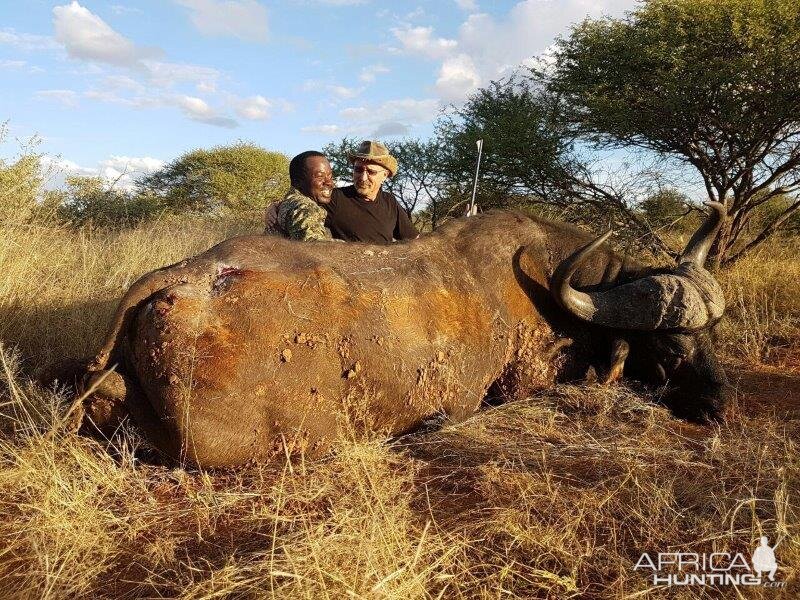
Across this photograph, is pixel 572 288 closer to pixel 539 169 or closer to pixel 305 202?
pixel 305 202

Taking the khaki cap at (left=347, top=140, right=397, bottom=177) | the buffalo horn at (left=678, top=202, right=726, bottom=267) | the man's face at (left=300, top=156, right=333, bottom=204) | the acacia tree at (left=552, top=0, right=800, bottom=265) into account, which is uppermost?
the acacia tree at (left=552, top=0, right=800, bottom=265)

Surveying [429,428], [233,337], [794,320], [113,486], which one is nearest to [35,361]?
[113,486]

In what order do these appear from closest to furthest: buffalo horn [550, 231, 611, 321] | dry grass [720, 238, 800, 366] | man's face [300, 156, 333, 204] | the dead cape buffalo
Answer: the dead cape buffalo → buffalo horn [550, 231, 611, 321] → man's face [300, 156, 333, 204] → dry grass [720, 238, 800, 366]

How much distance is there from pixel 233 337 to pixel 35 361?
10.0 feet

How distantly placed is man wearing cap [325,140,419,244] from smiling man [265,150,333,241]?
0.20 m

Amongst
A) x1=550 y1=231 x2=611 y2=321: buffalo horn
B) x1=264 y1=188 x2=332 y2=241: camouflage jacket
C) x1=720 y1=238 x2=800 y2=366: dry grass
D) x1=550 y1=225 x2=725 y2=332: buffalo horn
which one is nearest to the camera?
x1=550 y1=231 x2=611 y2=321: buffalo horn

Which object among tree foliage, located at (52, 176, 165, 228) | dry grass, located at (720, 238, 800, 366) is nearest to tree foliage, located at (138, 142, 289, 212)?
tree foliage, located at (52, 176, 165, 228)

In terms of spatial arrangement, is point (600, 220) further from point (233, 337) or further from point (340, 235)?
point (233, 337)

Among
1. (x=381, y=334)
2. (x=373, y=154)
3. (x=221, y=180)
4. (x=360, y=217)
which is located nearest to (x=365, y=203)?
(x=360, y=217)

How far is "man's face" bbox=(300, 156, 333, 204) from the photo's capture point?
512cm

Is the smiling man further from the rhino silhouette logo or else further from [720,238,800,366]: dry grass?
[720,238,800,366]: dry grass

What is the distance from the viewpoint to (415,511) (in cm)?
262

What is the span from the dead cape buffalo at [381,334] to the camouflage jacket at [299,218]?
1.11 meters

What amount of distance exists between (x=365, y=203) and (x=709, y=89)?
17.2ft
